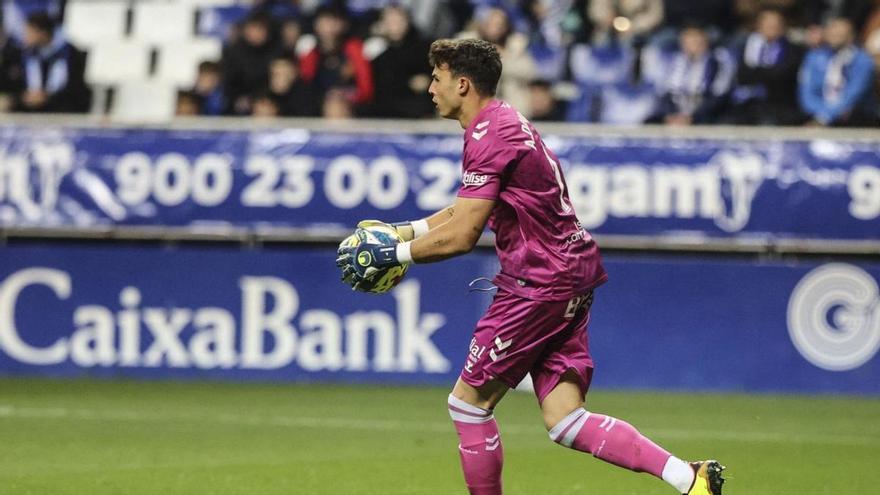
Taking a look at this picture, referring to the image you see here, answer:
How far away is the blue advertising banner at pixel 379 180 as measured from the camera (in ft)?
40.8

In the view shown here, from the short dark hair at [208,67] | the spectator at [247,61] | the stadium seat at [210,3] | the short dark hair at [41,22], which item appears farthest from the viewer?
the stadium seat at [210,3]

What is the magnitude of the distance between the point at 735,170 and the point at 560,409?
21.6ft

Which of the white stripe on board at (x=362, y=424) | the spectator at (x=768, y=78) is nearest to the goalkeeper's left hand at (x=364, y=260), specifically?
the white stripe on board at (x=362, y=424)

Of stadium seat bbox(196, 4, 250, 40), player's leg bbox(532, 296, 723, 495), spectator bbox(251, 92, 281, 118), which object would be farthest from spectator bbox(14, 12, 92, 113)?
player's leg bbox(532, 296, 723, 495)

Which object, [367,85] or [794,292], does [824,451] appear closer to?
[794,292]

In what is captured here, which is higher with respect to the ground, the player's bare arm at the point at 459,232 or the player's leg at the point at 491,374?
the player's bare arm at the point at 459,232

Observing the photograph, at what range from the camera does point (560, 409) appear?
6.28m

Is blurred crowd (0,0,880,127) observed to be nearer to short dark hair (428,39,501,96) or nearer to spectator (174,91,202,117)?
spectator (174,91,202,117)

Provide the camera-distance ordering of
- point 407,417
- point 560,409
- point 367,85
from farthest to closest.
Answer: point 367,85, point 407,417, point 560,409

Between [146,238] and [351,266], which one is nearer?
[351,266]

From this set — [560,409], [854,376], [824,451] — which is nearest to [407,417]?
[824,451]

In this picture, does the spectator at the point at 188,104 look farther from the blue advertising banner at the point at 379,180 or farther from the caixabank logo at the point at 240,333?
the caixabank logo at the point at 240,333

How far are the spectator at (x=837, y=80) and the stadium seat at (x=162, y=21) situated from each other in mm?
6510

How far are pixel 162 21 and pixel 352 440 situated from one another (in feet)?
26.3
